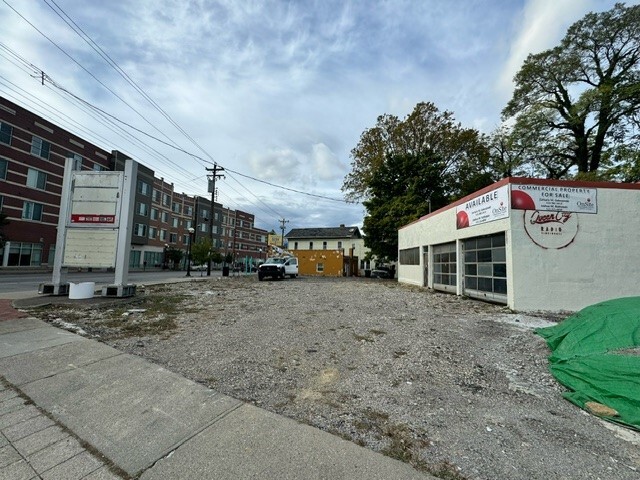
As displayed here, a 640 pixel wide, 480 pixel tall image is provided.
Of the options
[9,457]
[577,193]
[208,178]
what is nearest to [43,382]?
[9,457]

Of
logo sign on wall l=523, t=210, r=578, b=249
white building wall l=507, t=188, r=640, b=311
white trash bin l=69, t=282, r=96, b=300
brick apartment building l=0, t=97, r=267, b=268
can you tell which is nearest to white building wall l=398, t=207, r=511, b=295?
logo sign on wall l=523, t=210, r=578, b=249

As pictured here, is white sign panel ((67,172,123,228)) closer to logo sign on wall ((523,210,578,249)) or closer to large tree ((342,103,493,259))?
logo sign on wall ((523,210,578,249))

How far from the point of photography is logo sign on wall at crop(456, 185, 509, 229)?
11.3m

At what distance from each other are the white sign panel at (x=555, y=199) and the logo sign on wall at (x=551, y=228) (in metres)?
0.22

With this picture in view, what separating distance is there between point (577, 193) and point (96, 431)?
1439 cm

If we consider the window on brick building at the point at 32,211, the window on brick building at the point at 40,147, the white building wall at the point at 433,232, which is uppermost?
the window on brick building at the point at 40,147

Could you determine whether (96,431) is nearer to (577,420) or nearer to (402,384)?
(402,384)

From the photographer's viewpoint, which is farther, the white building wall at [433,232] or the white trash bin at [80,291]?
the white building wall at [433,232]

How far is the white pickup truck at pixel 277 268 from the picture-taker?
82.2 feet

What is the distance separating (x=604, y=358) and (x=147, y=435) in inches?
226

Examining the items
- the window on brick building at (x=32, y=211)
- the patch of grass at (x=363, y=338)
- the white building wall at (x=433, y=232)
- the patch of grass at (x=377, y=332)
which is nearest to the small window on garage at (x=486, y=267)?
the white building wall at (x=433, y=232)

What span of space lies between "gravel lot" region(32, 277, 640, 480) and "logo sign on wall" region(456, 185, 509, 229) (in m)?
4.39

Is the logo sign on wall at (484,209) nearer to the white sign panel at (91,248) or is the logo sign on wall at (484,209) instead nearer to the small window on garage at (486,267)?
the small window on garage at (486,267)

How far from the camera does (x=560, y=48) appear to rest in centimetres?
2308
